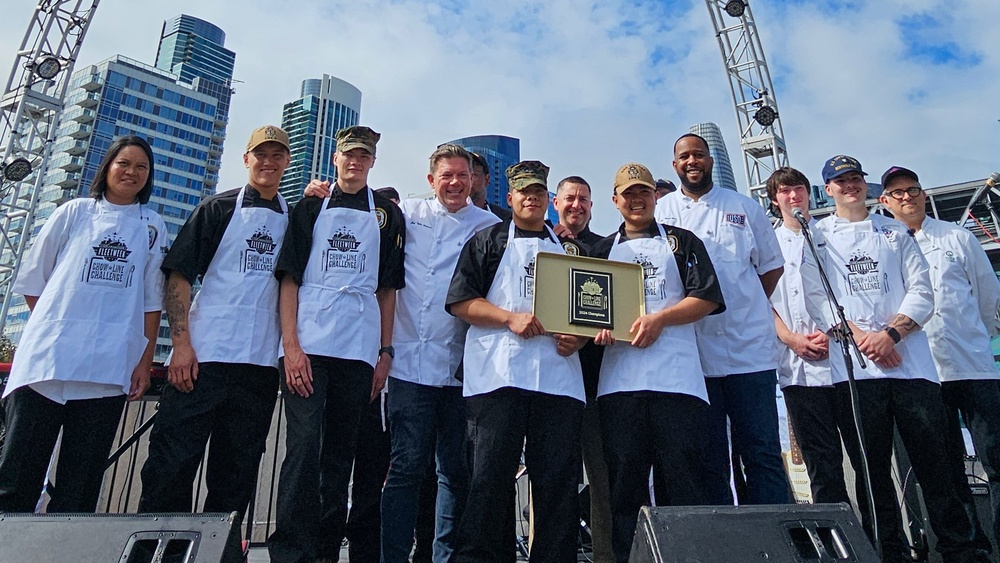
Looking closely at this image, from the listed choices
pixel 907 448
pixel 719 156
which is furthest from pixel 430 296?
pixel 719 156

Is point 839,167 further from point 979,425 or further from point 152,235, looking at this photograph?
point 152,235

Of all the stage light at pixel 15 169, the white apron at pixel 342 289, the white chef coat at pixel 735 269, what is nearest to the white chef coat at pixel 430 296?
the white apron at pixel 342 289

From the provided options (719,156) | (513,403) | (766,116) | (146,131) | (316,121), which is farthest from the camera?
(719,156)

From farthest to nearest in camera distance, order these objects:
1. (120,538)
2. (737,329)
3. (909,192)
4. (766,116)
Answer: (766,116), (909,192), (737,329), (120,538)

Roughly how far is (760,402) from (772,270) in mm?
866

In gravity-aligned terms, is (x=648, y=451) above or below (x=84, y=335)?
below

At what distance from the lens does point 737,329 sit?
3.50 meters

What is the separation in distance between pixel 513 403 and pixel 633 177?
149 centimetres

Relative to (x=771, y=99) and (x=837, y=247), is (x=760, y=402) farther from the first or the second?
(x=771, y=99)

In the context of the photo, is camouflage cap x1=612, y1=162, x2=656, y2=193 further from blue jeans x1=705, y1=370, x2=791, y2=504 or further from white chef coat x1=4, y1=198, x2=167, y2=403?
white chef coat x1=4, y1=198, x2=167, y2=403

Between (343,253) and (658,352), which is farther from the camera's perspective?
(343,253)

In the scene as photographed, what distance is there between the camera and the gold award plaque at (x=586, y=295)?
121 inches

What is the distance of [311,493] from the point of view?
9.37 feet

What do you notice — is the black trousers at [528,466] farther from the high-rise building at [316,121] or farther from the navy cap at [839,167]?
the high-rise building at [316,121]
